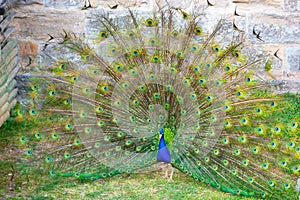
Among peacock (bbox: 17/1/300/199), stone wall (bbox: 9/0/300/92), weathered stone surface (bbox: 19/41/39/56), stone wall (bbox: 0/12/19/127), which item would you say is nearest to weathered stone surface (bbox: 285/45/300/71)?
stone wall (bbox: 9/0/300/92)

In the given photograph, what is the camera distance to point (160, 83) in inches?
210

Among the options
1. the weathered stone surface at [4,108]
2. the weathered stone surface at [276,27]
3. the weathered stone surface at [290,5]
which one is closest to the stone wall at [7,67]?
the weathered stone surface at [4,108]

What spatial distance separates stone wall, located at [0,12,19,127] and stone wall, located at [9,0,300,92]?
25 centimetres

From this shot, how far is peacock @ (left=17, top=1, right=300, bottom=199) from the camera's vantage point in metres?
5.20

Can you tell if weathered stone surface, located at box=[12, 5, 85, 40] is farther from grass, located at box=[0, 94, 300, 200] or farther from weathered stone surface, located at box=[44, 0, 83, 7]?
grass, located at box=[0, 94, 300, 200]

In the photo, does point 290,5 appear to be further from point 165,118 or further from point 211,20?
point 165,118

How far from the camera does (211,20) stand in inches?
284

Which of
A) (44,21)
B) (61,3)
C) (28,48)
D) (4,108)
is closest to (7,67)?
(4,108)

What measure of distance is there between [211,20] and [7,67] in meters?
2.46

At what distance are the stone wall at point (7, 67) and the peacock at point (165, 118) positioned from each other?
47.1 inches

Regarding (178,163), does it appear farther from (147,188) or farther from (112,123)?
(112,123)

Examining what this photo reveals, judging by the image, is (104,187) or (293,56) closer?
(104,187)

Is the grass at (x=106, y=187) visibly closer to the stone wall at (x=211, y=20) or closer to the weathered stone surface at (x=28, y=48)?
the weathered stone surface at (x=28, y=48)

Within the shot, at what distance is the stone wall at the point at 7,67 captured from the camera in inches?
259
